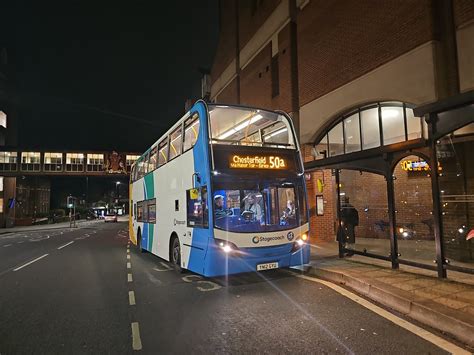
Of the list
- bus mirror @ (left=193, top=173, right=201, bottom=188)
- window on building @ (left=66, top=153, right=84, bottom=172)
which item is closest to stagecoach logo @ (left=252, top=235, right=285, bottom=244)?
bus mirror @ (left=193, top=173, right=201, bottom=188)

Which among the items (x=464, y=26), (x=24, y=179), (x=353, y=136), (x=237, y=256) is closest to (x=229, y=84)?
(x=353, y=136)

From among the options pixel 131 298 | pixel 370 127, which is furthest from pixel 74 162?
pixel 131 298

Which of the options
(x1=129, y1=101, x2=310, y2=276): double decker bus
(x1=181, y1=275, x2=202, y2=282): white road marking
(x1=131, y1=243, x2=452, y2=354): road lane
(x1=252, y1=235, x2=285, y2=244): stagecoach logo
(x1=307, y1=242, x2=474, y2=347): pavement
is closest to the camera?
(x1=131, y1=243, x2=452, y2=354): road lane

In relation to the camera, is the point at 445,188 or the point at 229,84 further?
the point at 229,84

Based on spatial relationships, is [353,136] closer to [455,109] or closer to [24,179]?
[455,109]

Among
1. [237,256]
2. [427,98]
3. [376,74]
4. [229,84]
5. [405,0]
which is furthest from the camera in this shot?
[229,84]

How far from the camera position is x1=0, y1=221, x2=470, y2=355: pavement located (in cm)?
448

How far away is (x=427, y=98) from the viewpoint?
31.3ft

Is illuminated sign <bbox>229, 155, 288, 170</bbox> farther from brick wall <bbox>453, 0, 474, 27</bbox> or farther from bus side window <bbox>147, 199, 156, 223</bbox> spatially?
brick wall <bbox>453, 0, 474, 27</bbox>

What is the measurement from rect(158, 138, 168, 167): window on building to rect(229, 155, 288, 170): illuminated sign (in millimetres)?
3760

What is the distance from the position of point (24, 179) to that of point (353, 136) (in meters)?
57.8

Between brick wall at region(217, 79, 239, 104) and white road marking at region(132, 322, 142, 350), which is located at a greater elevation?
brick wall at region(217, 79, 239, 104)

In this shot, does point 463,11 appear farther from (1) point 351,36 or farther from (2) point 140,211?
(2) point 140,211

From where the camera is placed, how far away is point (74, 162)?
58.7 metres
